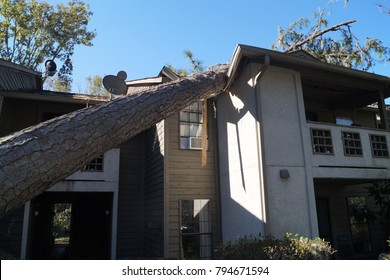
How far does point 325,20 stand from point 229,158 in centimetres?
1225

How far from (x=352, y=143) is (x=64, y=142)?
24.0 ft

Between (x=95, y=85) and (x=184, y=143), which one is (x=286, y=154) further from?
(x=95, y=85)

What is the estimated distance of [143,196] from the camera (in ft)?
33.2

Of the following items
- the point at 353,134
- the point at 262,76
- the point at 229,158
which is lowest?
the point at 229,158

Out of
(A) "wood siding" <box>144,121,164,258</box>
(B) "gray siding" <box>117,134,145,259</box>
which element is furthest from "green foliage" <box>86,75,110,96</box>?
(A) "wood siding" <box>144,121,164,258</box>

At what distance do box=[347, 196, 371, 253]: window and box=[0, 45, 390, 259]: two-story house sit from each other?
0.04 meters

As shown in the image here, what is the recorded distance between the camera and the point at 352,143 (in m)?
7.84

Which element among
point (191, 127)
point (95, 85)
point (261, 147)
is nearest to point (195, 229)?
point (191, 127)

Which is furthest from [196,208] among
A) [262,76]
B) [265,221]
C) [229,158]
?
[262,76]

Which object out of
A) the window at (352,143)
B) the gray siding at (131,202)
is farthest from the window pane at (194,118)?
the window at (352,143)

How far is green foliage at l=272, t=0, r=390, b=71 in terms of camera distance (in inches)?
566

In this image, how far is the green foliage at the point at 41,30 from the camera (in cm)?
1991

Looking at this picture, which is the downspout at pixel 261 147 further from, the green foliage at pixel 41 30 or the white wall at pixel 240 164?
the green foliage at pixel 41 30

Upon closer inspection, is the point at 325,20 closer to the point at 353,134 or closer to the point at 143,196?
the point at 353,134
